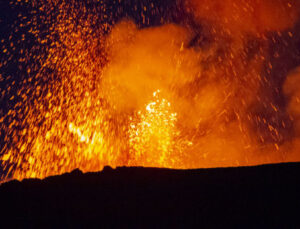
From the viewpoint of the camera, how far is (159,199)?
75.4 inches

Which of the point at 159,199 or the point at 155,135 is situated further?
the point at 155,135

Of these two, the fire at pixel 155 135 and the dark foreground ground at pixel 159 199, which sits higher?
the dark foreground ground at pixel 159 199

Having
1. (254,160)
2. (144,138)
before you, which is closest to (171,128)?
(144,138)

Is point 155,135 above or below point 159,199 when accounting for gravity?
below

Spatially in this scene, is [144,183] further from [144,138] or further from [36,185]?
[144,138]

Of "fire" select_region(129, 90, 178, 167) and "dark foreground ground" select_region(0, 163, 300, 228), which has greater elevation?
"dark foreground ground" select_region(0, 163, 300, 228)

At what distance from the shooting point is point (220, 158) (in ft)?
34.6

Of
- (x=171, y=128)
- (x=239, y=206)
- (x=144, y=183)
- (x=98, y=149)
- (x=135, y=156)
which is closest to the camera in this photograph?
(x=239, y=206)

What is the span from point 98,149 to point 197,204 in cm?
652

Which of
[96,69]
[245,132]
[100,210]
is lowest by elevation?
[245,132]

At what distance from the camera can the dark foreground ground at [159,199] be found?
181cm

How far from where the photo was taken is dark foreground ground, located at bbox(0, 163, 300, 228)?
181 centimetres

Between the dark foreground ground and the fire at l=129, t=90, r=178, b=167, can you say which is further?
the fire at l=129, t=90, r=178, b=167

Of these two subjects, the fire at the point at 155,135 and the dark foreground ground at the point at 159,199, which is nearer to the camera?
the dark foreground ground at the point at 159,199
